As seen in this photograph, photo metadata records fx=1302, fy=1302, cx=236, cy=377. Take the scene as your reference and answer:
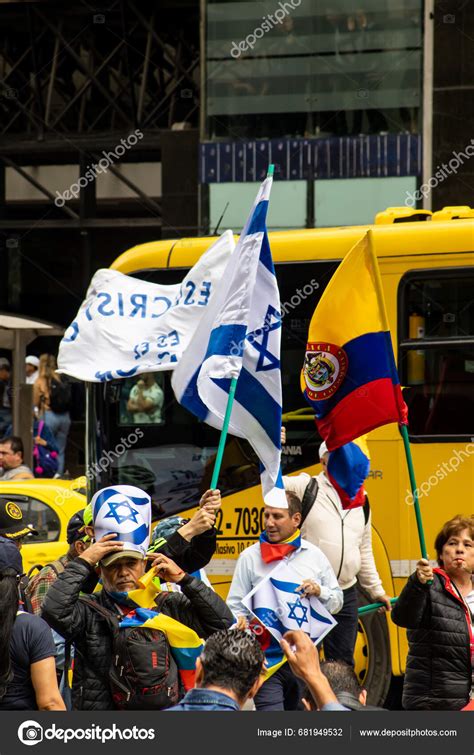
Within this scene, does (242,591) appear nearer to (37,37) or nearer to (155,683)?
(155,683)

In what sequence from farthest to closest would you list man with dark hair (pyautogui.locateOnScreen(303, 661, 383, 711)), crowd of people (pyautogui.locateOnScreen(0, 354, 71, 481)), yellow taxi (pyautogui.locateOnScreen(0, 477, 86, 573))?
crowd of people (pyautogui.locateOnScreen(0, 354, 71, 481))
yellow taxi (pyautogui.locateOnScreen(0, 477, 86, 573))
man with dark hair (pyautogui.locateOnScreen(303, 661, 383, 711))

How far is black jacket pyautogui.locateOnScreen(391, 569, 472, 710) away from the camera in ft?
Answer: 18.8

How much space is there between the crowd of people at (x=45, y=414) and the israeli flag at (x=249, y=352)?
31.0 ft

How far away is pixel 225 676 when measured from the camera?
3863 millimetres

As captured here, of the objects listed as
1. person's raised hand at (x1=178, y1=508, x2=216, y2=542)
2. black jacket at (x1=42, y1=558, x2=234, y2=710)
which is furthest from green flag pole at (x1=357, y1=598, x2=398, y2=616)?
black jacket at (x1=42, y1=558, x2=234, y2=710)

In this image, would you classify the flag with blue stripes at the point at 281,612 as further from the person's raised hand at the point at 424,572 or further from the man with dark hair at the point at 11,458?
the man with dark hair at the point at 11,458

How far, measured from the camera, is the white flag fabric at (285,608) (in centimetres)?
643

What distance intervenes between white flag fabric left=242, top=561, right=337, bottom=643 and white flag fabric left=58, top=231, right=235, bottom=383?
7.59ft

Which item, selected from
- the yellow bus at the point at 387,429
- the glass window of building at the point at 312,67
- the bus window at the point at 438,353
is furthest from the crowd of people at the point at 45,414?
the bus window at the point at 438,353

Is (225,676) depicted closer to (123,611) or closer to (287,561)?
(123,611)

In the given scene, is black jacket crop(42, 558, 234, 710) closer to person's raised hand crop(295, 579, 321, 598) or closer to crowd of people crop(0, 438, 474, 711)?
crowd of people crop(0, 438, 474, 711)

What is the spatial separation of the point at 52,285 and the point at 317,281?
560 inches

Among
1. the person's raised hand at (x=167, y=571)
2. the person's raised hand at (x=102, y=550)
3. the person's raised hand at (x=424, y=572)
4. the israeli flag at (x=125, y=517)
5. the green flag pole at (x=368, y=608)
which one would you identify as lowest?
the green flag pole at (x=368, y=608)

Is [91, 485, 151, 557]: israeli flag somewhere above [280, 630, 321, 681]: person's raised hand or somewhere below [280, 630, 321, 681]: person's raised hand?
above
